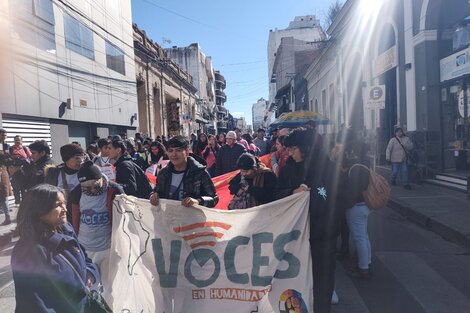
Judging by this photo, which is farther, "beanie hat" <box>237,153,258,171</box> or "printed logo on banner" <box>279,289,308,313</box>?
"beanie hat" <box>237,153,258,171</box>

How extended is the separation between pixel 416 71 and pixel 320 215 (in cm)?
1079

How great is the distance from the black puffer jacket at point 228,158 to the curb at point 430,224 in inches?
148

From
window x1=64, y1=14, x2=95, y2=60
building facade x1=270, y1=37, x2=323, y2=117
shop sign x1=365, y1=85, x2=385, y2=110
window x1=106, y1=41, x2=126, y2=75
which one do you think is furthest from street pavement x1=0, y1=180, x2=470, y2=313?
building facade x1=270, y1=37, x2=323, y2=117

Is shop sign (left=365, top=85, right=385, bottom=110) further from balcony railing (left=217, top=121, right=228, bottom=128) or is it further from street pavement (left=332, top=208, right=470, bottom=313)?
balcony railing (left=217, top=121, right=228, bottom=128)

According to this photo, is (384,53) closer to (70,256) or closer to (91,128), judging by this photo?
(91,128)

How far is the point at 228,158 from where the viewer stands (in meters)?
8.11

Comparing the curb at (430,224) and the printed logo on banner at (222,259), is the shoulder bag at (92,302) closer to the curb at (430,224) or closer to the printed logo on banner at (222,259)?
the printed logo on banner at (222,259)

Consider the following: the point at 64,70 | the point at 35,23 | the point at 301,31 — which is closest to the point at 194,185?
the point at 35,23

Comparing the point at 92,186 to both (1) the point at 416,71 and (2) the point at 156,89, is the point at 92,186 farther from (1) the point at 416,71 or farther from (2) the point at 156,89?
(2) the point at 156,89

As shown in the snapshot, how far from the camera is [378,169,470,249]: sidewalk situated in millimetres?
6328

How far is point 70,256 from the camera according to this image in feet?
7.35

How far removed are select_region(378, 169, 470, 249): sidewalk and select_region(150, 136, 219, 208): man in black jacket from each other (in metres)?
4.50

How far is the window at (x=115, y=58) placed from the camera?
790 inches

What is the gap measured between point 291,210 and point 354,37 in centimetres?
1712
